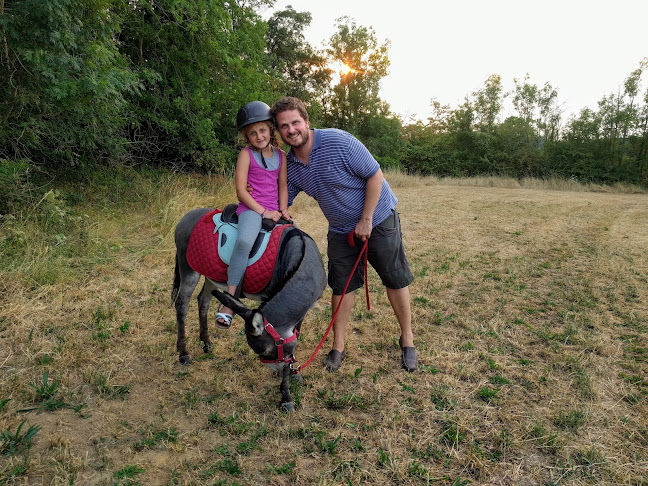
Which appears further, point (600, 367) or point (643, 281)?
point (643, 281)

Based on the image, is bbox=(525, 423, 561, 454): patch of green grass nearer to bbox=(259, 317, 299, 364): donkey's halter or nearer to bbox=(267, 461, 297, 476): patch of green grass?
bbox=(267, 461, 297, 476): patch of green grass

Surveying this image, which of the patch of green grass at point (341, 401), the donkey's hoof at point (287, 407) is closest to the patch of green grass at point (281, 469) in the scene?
the donkey's hoof at point (287, 407)

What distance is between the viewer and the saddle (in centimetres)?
268

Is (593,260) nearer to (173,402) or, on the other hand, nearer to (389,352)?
(389,352)

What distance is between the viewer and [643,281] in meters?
5.14

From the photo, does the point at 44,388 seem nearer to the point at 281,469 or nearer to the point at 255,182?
the point at 281,469

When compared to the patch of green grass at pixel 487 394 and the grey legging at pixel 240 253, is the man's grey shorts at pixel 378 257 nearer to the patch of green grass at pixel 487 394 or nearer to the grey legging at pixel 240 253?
the grey legging at pixel 240 253

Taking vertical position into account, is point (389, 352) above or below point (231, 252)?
below

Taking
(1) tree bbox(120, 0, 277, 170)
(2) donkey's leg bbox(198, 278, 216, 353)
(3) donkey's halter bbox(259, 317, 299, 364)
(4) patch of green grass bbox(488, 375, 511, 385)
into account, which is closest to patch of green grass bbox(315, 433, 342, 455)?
(3) donkey's halter bbox(259, 317, 299, 364)

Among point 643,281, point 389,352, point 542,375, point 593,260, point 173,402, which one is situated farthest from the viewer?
point 593,260

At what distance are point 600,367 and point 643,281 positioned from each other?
293 cm

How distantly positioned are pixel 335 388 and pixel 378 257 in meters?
1.09

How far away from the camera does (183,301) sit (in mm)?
3314

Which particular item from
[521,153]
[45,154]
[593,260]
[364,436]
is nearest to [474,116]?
[521,153]
